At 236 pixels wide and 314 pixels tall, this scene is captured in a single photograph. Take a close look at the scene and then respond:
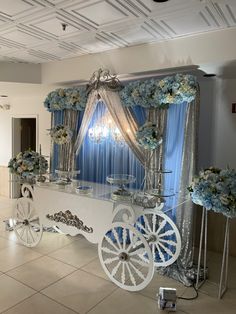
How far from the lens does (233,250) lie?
400 cm

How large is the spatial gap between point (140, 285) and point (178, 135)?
190 centimetres

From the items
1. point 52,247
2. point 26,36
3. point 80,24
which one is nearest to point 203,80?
point 80,24

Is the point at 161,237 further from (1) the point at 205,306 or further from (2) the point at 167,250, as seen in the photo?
(1) the point at 205,306

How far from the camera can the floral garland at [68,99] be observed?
4.41m

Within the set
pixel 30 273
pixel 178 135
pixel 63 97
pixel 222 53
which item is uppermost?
pixel 222 53

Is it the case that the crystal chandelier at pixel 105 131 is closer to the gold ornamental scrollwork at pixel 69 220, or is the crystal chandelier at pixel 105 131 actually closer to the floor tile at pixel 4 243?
the gold ornamental scrollwork at pixel 69 220

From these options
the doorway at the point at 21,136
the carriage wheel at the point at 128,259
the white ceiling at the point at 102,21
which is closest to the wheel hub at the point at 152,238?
the carriage wheel at the point at 128,259

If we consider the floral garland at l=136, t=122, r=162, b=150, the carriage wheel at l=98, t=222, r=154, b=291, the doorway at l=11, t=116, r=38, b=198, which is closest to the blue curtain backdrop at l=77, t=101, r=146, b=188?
the floral garland at l=136, t=122, r=162, b=150

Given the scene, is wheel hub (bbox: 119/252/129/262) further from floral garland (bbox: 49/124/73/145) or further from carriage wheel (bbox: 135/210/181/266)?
floral garland (bbox: 49/124/73/145)

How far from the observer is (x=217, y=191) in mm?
2746

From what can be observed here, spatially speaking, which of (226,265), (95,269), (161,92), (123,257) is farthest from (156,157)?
(95,269)

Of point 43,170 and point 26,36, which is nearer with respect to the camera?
point 26,36

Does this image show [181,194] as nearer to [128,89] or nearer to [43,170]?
[128,89]

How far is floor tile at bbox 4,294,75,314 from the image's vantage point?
270 centimetres
